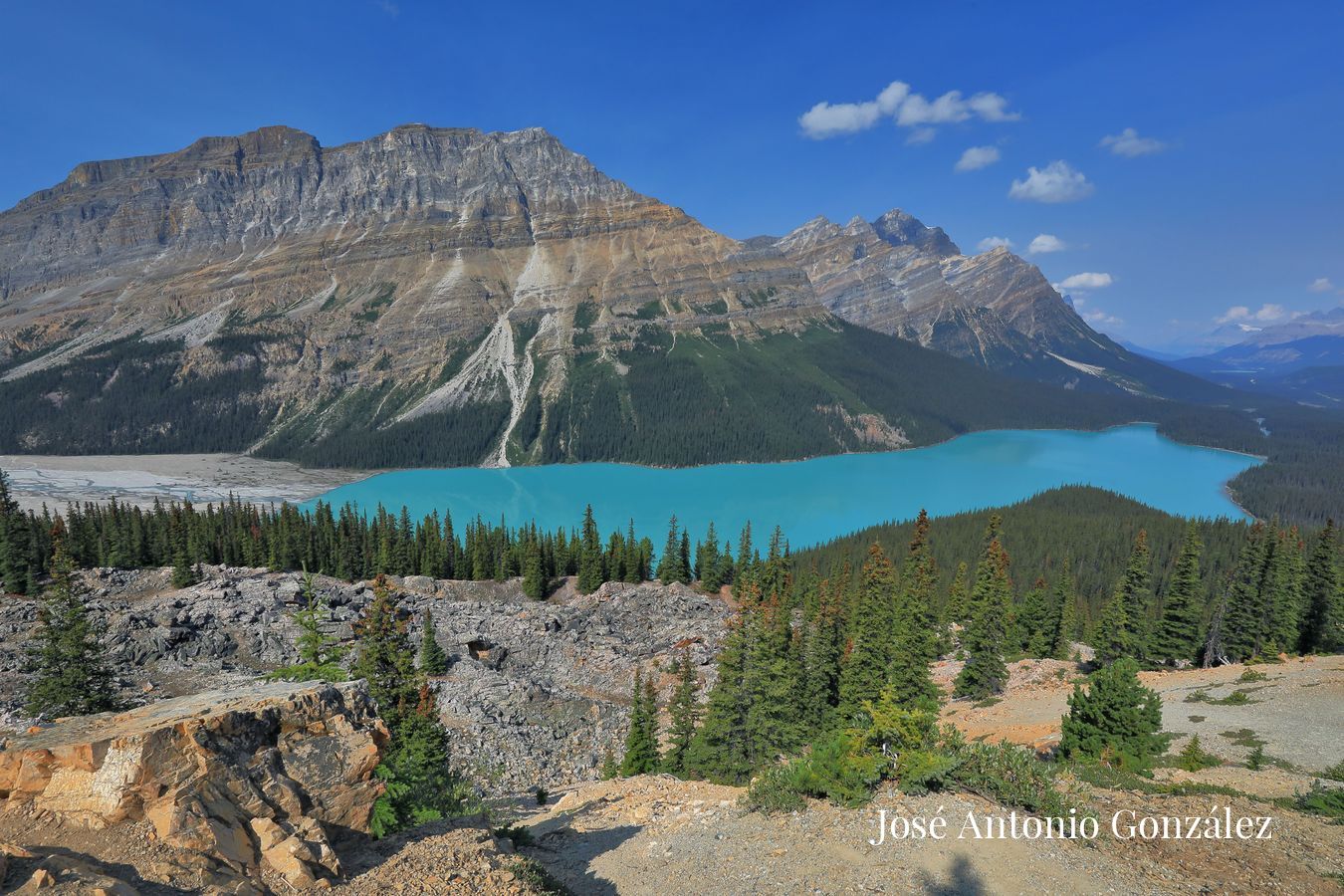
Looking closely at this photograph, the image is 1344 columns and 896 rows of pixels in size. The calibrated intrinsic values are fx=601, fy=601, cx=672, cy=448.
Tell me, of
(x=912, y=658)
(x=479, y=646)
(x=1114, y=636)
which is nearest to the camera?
(x=912, y=658)

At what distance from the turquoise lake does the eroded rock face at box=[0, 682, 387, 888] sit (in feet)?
317

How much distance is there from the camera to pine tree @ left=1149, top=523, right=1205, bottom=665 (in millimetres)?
42062

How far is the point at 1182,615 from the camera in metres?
42.4

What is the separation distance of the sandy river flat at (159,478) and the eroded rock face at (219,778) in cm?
14110

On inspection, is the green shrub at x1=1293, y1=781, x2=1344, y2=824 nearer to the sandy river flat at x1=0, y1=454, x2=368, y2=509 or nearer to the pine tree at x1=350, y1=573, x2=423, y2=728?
the pine tree at x1=350, y1=573, x2=423, y2=728

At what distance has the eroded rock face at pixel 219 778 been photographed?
843 cm

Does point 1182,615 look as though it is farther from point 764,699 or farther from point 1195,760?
point 764,699

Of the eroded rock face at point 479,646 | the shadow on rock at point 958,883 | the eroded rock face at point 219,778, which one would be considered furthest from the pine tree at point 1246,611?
the eroded rock face at point 219,778

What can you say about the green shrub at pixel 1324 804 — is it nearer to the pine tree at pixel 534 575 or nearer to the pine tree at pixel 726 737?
the pine tree at pixel 726 737

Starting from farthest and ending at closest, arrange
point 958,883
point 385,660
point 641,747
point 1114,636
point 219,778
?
point 1114,636 → point 641,747 → point 385,660 → point 958,883 → point 219,778

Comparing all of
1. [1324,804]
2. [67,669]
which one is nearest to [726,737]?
[1324,804]

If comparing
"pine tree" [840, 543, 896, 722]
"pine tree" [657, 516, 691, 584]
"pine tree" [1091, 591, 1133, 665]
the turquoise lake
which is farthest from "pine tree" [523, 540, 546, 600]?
"pine tree" [1091, 591, 1133, 665]

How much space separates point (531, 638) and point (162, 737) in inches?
1710

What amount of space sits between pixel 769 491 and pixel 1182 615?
4347 inches
